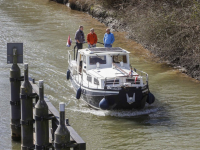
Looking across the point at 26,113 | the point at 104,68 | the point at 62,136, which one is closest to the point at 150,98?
the point at 104,68

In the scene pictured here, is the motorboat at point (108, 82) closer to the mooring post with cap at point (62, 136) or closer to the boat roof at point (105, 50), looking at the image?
the boat roof at point (105, 50)

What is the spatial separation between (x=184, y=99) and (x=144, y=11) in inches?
376

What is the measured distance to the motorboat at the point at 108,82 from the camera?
15.4m

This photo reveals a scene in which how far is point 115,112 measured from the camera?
1590 cm

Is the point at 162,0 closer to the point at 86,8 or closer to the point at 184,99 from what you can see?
the point at 184,99

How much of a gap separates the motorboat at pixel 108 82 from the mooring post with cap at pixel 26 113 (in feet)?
15.0

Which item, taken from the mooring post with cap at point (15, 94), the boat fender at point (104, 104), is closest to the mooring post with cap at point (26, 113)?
the mooring post with cap at point (15, 94)

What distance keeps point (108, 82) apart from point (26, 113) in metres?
5.14

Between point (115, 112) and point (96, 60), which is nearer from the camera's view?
point (115, 112)

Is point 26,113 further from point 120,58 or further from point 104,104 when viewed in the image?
point 120,58

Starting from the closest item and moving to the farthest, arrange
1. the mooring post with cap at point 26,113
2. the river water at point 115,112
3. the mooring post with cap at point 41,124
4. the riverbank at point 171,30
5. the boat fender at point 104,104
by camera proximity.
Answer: the mooring post with cap at point 41,124 → the mooring post with cap at point 26,113 → the river water at point 115,112 → the boat fender at point 104,104 → the riverbank at point 171,30

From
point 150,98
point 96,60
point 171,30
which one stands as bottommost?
point 150,98

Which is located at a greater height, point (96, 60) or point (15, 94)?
point (96, 60)

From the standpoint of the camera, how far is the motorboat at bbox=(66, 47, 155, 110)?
15.4m
